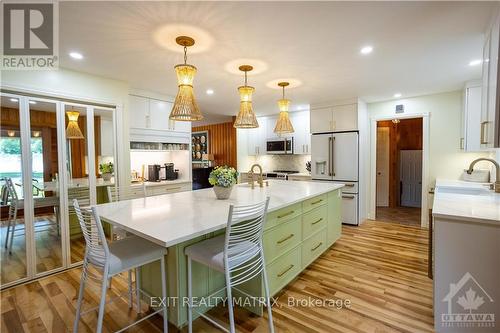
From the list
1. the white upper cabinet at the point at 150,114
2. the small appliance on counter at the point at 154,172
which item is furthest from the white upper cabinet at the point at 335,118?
the small appliance on counter at the point at 154,172

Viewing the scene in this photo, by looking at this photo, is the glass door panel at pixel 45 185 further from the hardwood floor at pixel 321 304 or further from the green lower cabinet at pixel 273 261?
the green lower cabinet at pixel 273 261

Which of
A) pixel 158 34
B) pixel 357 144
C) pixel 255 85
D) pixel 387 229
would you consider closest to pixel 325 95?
pixel 357 144

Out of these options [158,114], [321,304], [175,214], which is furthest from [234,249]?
[158,114]

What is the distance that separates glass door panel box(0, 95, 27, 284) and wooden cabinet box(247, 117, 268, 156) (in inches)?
177

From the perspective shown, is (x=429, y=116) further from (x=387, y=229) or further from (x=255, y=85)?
(x=255, y=85)

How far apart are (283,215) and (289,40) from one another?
1.59 meters

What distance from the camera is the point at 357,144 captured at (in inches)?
176

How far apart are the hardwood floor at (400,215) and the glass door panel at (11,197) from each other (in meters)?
5.62

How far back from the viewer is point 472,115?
11.2 ft

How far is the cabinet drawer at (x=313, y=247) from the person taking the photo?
2.66 metres

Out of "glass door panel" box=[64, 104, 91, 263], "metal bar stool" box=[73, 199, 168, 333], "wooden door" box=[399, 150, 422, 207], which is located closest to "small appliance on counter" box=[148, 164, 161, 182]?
"glass door panel" box=[64, 104, 91, 263]

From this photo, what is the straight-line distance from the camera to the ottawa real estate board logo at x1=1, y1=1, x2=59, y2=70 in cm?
176

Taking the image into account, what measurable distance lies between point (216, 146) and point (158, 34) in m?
5.29

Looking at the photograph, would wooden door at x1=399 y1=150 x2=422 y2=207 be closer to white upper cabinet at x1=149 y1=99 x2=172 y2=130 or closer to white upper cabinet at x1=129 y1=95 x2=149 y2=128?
white upper cabinet at x1=149 y1=99 x2=172 y2=130
